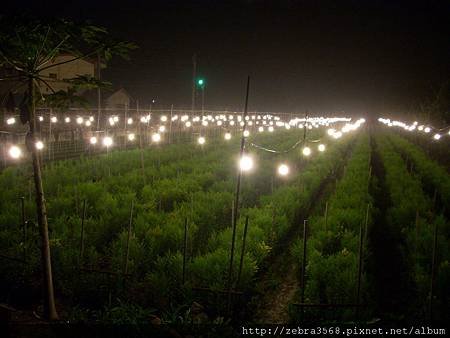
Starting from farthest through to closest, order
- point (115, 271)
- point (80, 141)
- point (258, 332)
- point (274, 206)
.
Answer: point (80, 141), point (274, 206), point (115, 271), point (258, 332)

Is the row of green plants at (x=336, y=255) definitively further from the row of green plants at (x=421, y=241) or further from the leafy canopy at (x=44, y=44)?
the leafy canopy at (x=44, y=44)

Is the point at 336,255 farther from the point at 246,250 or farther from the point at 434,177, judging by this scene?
the point at 434,177

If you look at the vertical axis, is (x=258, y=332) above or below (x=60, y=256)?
below

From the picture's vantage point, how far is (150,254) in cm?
710

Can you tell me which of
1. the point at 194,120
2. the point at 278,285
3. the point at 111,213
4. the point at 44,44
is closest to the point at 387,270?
the point at 278,285

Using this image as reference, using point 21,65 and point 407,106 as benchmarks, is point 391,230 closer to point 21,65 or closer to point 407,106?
point 21,65

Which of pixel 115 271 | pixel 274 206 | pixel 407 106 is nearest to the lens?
pixel 115 271

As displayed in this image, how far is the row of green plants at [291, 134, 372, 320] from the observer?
19.8ft

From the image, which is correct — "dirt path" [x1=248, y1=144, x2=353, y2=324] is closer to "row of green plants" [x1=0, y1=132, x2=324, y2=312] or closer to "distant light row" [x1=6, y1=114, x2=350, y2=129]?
"row of green plants" [x1=0, y1=132, x2=324, y2=312]

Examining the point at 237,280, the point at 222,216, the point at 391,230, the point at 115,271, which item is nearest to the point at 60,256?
the point at 115,271

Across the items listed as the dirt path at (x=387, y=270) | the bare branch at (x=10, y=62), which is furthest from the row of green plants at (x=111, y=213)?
the dirt path at (x=387, y=270)

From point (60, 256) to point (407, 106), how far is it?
55.7 metres

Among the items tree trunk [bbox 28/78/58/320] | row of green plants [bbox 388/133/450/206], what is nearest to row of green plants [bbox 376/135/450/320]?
row of green plants [bbox 388/133/450/206]

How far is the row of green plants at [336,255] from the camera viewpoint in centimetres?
605
